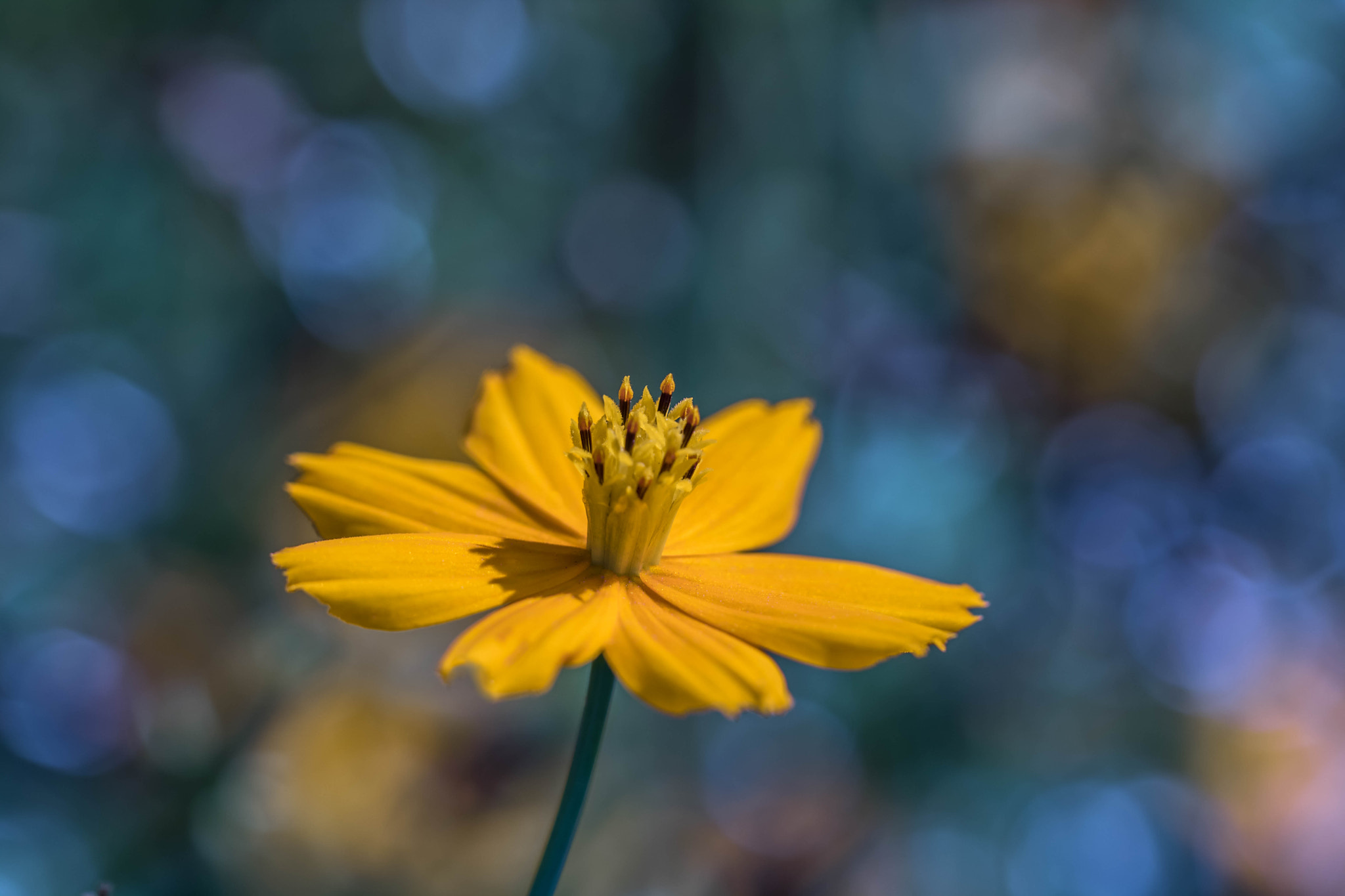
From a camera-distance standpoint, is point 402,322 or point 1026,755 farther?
point 402,322

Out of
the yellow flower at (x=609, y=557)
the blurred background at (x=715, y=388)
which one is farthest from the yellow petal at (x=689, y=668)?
the blurred background at (x=715, y=388)

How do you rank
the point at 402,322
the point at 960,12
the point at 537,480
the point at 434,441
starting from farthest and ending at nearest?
the point at 960,12
the point at 402,322
the point at 434,441
the point at 537,480

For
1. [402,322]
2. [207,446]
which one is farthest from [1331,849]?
[207,446]

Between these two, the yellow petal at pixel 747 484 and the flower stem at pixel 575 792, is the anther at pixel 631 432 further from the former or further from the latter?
the flower stem at pixel 575 792

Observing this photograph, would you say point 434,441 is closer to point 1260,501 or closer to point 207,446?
point 207,446

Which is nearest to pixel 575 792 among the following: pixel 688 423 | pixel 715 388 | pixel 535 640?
pixel 535 640

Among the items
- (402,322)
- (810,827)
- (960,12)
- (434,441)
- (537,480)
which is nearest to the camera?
(537,480)
